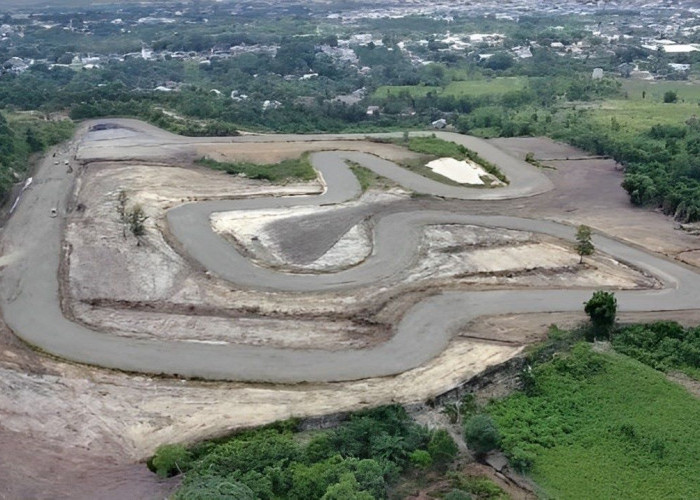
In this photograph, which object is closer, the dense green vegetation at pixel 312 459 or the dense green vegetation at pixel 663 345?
the dense green vegetation at pixel 312 459

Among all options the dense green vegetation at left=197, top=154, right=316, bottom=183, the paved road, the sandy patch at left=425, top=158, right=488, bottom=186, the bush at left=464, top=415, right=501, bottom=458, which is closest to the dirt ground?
the paved road

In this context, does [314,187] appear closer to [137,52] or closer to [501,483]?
[501,483]

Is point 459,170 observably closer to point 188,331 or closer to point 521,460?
point 188,331

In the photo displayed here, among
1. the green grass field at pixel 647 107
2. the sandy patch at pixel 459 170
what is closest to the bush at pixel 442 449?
the sandy patch at pixel 459 170

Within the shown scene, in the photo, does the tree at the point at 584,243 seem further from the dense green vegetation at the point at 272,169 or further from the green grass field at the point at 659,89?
the green grass field at the point at 659,89

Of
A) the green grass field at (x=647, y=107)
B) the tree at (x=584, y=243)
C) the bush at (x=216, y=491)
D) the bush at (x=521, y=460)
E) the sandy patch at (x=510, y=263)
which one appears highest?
the green grass field at (x=647, y=107)

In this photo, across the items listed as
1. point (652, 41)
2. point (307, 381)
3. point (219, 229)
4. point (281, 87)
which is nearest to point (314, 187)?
point (219, 229)
